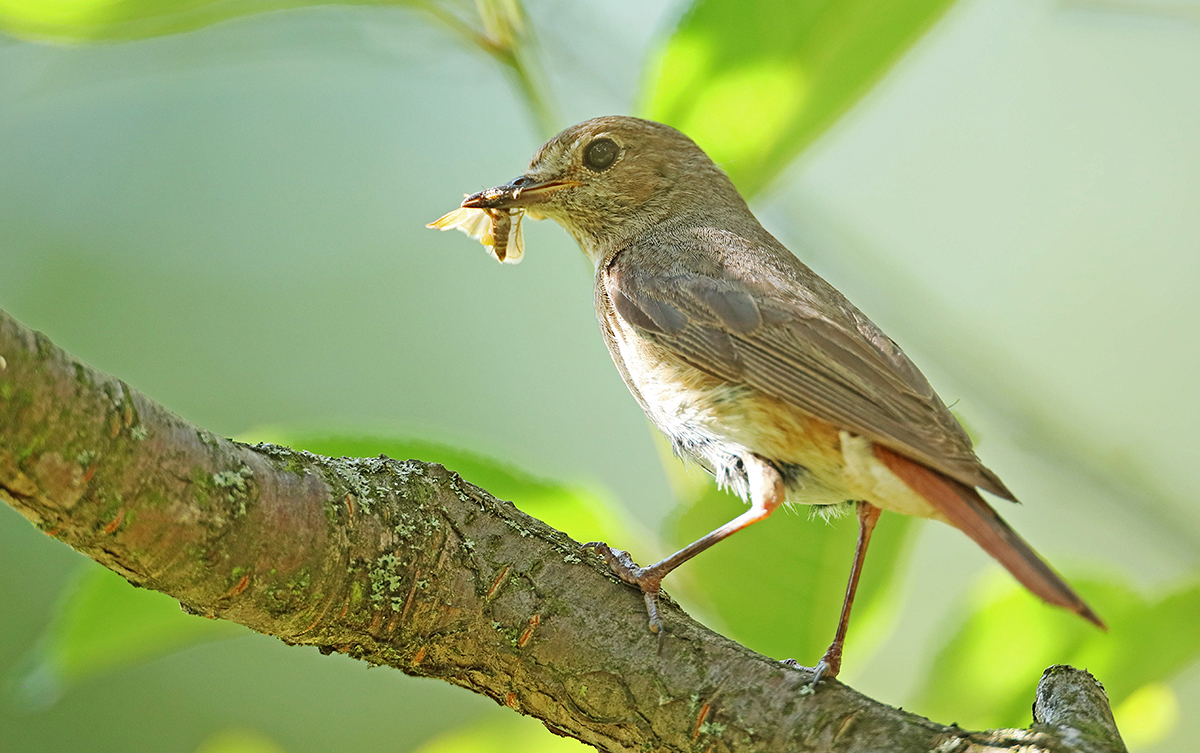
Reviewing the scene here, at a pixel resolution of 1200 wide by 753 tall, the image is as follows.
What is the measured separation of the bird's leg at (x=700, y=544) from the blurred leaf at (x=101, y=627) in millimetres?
733

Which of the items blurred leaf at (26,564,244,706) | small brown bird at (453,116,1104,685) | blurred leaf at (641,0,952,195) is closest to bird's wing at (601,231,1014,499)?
small brown bird at (453,116,1104,685)

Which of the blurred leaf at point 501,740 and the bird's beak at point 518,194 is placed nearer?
the blurred leaf at point 501,740

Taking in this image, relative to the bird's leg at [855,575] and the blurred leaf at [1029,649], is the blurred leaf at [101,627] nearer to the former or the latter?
the bird's leg at [855,575]

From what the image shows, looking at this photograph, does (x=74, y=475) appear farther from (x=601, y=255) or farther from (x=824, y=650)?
(x=601, y=255)

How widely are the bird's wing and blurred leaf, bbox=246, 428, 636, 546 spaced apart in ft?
1.45

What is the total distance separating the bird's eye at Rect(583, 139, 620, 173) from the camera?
2824 mm

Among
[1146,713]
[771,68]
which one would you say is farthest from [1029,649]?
[771,68]

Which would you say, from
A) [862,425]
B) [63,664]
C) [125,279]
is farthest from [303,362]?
[862,425]

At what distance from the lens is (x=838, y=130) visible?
2145mm

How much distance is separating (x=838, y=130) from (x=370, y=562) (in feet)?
4.44

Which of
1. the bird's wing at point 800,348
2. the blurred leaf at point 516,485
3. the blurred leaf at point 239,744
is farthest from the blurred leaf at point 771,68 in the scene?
the blurred leaf at point 239,744

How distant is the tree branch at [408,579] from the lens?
1.17m

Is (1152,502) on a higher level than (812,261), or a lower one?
lower

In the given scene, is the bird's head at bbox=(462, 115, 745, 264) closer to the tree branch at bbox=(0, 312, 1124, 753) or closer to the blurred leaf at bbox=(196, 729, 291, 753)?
the tree branch at bbox=(0, 312, 1124, 753)
